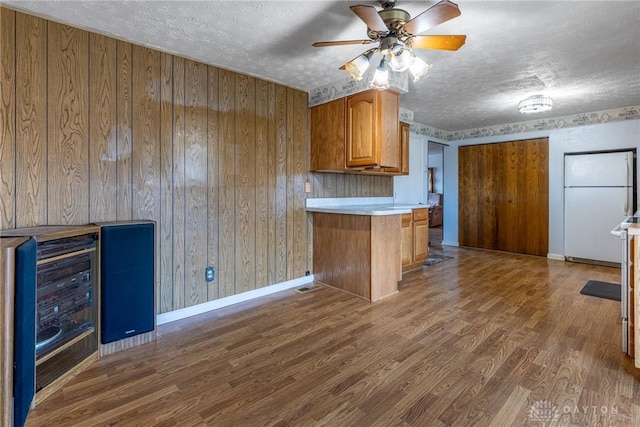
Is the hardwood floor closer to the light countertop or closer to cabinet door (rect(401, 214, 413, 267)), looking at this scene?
the light countertop

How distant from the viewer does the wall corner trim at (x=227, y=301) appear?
8.75 feet

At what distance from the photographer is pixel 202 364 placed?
1989mm

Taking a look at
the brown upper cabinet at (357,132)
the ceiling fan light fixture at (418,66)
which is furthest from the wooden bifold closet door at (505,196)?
the ceiling fan light fixture at (418,66)

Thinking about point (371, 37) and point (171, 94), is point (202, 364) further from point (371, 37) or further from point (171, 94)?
point (371, 37)

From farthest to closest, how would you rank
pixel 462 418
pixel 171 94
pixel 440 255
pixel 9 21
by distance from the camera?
pixel 440 255 → pixel 171 94 → pixel 9 21 → pixel 462 418

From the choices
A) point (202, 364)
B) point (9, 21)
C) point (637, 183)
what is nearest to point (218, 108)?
point (9, 21)

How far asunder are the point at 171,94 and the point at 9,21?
1.00 m

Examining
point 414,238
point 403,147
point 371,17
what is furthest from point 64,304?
point 403,147

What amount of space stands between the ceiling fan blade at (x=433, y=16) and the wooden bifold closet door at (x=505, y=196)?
4.44 metres

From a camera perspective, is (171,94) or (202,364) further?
(171,94)

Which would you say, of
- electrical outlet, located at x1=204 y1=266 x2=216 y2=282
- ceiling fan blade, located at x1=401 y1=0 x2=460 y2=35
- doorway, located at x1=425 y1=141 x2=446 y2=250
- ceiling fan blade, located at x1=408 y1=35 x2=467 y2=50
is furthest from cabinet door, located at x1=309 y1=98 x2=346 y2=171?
doorway, located at x1=425 y1=141 x2=446 y2=250

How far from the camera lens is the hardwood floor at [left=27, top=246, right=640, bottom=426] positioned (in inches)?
60.2

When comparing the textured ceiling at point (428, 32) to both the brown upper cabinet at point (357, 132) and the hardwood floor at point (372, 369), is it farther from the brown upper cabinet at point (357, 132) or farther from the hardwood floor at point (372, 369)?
the hardwood floor at point (372, 369)

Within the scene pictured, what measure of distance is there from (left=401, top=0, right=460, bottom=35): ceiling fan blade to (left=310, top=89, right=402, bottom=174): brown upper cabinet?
1208 millimetres
